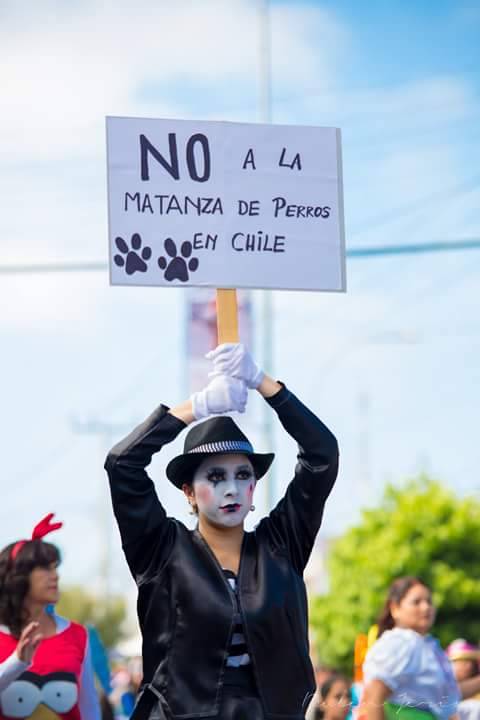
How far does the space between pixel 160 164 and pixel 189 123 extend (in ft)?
0.70

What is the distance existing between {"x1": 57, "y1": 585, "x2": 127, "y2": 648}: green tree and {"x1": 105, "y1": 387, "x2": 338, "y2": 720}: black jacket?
3172 inches

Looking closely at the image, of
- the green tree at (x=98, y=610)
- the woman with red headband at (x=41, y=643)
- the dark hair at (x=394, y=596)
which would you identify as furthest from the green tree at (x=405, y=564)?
the green tree at (x=98, y=610)

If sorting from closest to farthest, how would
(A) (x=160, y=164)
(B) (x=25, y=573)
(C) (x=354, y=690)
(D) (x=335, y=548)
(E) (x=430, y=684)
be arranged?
1. (A) (x=160, y=164)
2. (B) (x=25, y=573)
3. (E) (x=430, y=684)
4. (C) (x=354, y=690)
5. (D) (x=335, y=548)

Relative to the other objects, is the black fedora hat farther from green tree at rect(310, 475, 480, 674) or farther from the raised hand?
green tree at rect(310, 475, 480, 674)

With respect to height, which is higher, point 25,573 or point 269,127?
point 269,127

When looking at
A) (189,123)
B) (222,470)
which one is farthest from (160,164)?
(222,470)

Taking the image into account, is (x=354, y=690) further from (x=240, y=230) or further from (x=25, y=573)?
(x=240, y=230)

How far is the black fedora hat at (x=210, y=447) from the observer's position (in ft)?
19.4

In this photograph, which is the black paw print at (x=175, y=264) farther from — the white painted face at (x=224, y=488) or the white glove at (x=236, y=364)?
the white painted face at (x=224, y=488)

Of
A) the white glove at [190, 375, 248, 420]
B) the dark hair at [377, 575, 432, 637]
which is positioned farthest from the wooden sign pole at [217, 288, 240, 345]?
the dark hair at [377, 575, 432, 637]

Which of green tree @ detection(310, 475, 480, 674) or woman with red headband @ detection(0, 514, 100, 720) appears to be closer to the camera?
woman with red headband @ detection(0, 514, 100, 720)

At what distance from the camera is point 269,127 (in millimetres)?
6441

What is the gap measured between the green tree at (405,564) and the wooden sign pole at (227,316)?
29.1 metres

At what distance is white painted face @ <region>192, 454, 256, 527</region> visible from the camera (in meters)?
5.87
